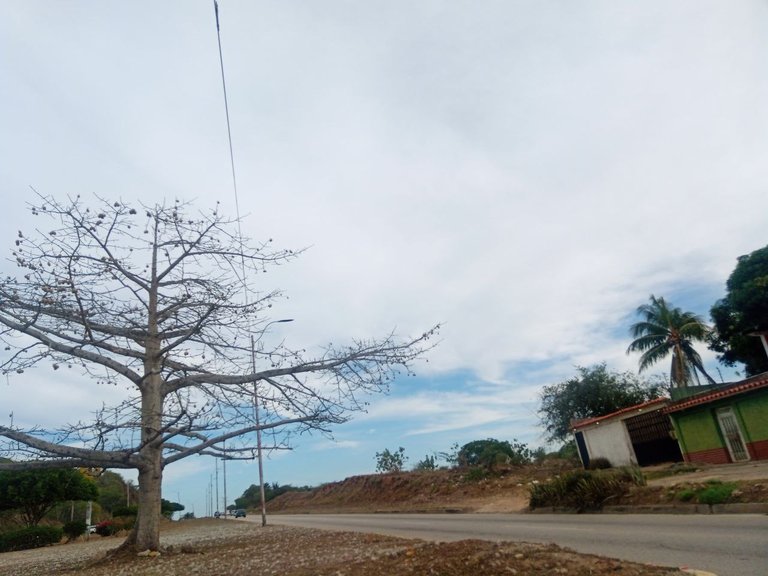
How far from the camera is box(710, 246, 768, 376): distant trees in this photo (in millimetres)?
31594

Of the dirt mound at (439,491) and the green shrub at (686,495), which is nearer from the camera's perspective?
the green shrub at (686,495)

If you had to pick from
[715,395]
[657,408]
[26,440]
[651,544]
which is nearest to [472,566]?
[651,544]

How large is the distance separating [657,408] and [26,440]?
84.6 feet

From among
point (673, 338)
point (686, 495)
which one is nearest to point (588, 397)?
point (673, 338)

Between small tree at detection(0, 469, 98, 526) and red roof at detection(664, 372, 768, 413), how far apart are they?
31.6m

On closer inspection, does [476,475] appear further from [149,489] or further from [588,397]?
[149,489]

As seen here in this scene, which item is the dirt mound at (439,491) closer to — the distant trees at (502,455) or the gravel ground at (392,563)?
the distant trees at (502,455)

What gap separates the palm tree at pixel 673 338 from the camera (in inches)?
1430

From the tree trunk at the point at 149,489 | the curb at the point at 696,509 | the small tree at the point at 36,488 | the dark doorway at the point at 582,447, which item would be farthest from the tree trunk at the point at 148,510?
the dark doorway at the point at 582,447

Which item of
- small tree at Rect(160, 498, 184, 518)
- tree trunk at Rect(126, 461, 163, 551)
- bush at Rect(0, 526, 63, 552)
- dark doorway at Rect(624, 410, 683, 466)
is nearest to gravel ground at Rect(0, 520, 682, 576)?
tree trunk at Rect(126, 461, 163, 551)

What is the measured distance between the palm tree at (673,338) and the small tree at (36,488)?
36.0 metres

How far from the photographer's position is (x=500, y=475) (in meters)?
35.5

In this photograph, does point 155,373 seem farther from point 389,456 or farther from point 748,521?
point 389,456

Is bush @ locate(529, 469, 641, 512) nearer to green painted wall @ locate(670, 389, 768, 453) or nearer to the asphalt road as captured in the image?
the asphalt road
